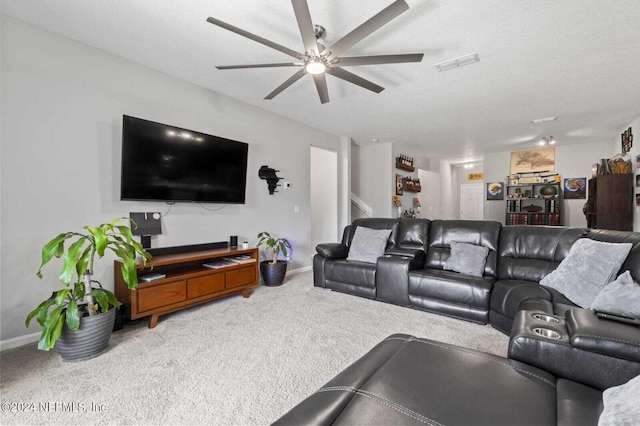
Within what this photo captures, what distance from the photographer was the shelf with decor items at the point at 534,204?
259 inches

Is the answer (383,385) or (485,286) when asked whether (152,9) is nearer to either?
(383,385)

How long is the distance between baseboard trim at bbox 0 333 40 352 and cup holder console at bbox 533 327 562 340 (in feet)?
11.6

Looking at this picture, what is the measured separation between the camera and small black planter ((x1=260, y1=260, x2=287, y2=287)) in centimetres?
398

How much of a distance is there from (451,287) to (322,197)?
3.94 metres

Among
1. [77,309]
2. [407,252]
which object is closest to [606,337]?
[407,252]

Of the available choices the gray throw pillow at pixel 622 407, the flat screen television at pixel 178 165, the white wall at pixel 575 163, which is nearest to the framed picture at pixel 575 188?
the white wall at pixel 575 163

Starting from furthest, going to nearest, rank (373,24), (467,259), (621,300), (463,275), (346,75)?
(467,259) < (463,275) < (346,75) < (373,24) < (621,300)

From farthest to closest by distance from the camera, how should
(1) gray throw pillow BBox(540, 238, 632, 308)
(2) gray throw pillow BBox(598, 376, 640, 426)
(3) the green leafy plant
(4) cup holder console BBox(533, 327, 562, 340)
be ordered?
(3) the green leafy plant
(1) gray throw pillow BBox(540, 238, 632, 308)
(4) cup holder console BBox(533, 327, 562, 340)
(2) gray throw pillow BBox(598, 376, 640, 426)

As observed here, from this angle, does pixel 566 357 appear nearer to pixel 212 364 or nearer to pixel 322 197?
pixel 212 364

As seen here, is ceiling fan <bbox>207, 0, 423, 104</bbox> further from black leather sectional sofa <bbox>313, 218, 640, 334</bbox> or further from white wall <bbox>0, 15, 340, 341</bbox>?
black leather sectional sofa <bbox>313, 218, 640, 334</bbox>

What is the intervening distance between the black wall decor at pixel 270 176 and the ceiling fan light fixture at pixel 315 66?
2130 millimetres

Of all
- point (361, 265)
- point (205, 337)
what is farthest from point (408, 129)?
point (205, 337)

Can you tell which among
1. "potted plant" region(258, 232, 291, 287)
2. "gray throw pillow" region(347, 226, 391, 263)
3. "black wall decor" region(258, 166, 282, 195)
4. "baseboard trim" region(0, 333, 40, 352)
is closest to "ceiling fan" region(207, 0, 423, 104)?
"black wall decor" region(258, 166, 282, 195)

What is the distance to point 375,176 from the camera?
6695 millimetres
